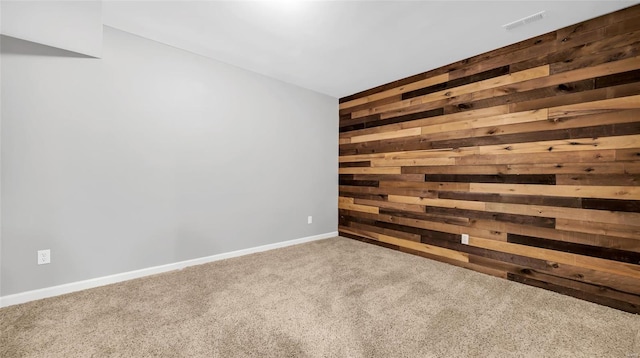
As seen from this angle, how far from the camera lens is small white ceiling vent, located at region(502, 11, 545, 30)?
2107mm

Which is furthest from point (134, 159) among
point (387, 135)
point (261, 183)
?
point (387, 135)

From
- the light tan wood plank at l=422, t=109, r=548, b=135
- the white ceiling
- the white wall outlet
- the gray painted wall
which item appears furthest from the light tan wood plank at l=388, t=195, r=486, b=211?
the white wall outlet

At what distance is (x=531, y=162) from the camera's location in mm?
2453

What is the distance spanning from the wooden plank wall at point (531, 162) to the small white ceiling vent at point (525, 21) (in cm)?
35

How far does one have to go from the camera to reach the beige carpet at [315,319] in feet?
5.02

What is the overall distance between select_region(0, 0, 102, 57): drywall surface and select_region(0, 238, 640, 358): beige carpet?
2.07 m

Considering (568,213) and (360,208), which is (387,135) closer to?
(360,208)

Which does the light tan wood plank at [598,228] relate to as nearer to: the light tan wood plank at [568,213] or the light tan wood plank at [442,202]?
the light tan wood plank at [568,213]

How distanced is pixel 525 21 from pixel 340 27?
1.57 m

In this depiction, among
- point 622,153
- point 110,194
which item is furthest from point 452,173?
point 110,194

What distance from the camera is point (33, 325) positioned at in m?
1.73

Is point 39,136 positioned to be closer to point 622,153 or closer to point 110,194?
point 110,194

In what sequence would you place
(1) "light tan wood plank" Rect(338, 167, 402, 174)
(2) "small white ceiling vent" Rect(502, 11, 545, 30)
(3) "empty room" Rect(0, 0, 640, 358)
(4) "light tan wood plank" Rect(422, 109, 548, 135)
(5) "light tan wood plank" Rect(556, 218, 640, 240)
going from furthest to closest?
(1) "light tan wood plank" Rect(338, 167, 402, 174)
(4) "light tan wood plank" Rect(422, 109, 548, 135)
(2) "small white ceiling vent" Rect(502, 11, 545, 30)
(5) "light tan wood plank" Rect(556, 218, 640, 240)
(3) "empty room" Rect(0, 0, 640, 358)

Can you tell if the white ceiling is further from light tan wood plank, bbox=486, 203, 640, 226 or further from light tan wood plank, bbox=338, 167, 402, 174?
light tan wood plank, bbox=486, 203, 640, 226
